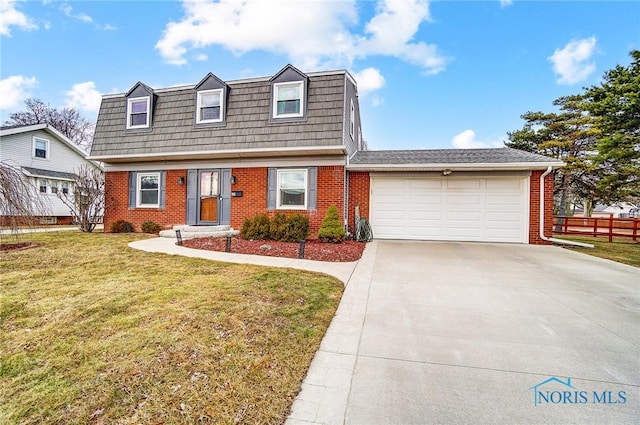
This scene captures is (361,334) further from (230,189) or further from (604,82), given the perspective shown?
(604,82)

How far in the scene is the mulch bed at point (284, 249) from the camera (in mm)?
6790

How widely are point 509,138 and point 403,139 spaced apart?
23.8 feet

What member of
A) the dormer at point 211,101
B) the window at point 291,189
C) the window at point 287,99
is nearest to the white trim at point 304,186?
the window at point 291,189

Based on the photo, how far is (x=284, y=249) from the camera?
7.46 meters

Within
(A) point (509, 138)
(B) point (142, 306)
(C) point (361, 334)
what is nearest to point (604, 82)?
(A) point (509, 138)

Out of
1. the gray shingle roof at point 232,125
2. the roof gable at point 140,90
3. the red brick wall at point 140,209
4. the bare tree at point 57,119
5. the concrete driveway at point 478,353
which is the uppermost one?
the bare tree at point 57,119

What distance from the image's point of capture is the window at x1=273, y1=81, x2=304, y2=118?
952 cm

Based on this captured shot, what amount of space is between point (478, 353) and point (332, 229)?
604cm

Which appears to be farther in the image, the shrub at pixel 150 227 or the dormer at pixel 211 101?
the shrub at pixel 150 227

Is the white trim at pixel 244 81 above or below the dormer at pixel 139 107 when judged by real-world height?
above

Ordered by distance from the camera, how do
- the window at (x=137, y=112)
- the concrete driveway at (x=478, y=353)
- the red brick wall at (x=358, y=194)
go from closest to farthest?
1. the concrete driveway at (x=478, y=353)
2. the red brick wall at (x=358, y=194)
3. the window at (x=137, y=112)

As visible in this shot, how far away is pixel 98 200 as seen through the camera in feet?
41.0

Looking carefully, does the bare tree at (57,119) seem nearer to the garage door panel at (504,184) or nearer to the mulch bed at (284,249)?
the mulch bed at (284,249)

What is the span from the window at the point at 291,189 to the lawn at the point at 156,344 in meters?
5.07
